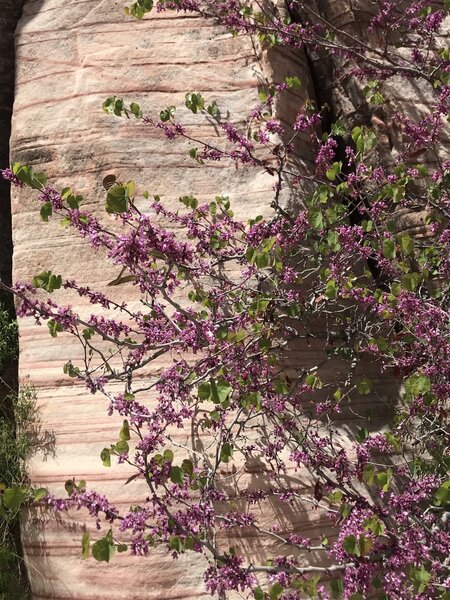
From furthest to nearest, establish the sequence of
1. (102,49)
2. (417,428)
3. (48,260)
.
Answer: (102,49) < (48,260) < (417,428)

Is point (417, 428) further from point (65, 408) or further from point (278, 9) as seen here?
point (278, 9)

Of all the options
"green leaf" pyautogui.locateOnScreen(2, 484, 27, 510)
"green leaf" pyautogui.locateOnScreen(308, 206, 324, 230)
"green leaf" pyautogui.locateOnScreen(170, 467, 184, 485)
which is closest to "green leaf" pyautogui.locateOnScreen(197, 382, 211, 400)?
"green leaf" pyautogui.locateOnScreen(170, 467, 184, 485)

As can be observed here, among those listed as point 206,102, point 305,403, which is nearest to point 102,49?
point 206,102

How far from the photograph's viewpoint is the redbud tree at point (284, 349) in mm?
2174

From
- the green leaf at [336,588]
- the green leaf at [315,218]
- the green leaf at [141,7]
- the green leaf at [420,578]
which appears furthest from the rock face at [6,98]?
the green leaf at [420,578]

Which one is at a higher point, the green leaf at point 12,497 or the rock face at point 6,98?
the rock face at point 6,98

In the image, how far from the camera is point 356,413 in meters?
3.20

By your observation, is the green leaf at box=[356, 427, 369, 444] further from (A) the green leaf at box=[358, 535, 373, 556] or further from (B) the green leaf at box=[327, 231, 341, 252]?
(B) the green leaf at box=[327, 231, 341, 252]

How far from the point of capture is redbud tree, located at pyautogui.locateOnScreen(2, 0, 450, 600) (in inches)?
85.6

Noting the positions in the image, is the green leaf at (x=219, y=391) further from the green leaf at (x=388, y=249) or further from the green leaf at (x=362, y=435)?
the green leaf at (x=388, y=249)

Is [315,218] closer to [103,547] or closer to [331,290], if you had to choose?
[331,290]

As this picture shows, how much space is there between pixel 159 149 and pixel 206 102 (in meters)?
0.41

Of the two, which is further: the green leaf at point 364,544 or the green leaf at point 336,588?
the green leaf at point 336,588

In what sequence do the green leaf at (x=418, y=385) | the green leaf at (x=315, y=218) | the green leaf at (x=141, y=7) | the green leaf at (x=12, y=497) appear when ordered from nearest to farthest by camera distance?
the green leaf at (x=12, y=497)
the green leaf at (x=418, y=385)
the green leaf at (x=315, y=218)
the green leaf at (x=141, y=7)
